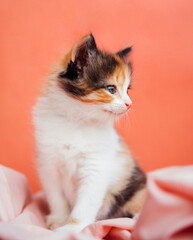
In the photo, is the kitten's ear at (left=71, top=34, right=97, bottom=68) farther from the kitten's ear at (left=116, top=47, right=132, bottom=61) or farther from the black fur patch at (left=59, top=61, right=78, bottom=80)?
the kitten's ear at (left=116, top=47, right=132, bottom=61)

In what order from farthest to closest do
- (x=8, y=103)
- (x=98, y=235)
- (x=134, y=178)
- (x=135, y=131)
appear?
(x=135, y=131) → (x=8, y=103) → (x=134, y=178) → (x=98, y=235)

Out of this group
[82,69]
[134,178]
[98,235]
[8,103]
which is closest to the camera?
[98,235]

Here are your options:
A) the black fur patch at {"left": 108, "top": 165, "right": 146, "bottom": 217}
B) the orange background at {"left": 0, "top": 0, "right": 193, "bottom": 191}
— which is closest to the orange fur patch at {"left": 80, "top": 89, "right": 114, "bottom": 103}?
the black fur patch at {"left": 108, "top": 165, "right": 146, "bottom": 217}

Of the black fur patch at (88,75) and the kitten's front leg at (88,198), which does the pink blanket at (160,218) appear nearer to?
the kitten's front leg at (88,198)

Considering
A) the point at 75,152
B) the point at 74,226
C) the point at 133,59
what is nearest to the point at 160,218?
the point at 74,226

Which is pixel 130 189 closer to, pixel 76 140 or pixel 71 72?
pixel 76 140

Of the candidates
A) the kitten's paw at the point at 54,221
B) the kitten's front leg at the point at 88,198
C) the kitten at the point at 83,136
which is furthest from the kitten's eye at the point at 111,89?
the kitten's paw at the point at 54,221

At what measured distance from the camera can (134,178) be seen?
1615mm

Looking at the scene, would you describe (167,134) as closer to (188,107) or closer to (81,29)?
(188,107)

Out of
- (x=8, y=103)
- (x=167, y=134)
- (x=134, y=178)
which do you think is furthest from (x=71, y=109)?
(x=167, y=134)

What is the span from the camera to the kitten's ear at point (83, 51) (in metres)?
1.32

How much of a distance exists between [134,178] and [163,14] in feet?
4.62

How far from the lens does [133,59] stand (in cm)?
229

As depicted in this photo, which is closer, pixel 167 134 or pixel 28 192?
pixel 28 192
